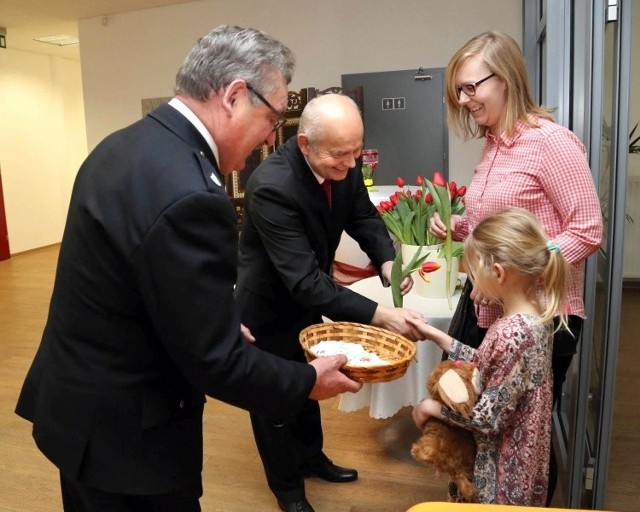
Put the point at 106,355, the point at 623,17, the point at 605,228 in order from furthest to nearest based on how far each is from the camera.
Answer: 1. the point at 605,228
2. the point at 623,17
3. the point at 106,355

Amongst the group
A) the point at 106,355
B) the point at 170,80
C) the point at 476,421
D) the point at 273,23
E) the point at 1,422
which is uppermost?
the point at 273,23

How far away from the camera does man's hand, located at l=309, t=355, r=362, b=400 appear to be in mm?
1333

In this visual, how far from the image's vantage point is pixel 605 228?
189cm

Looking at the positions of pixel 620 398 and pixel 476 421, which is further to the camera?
pixel 620 398

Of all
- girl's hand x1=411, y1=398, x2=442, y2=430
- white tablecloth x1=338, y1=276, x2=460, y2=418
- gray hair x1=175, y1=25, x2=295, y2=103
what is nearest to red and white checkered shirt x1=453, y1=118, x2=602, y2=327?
girl's hand x1=411, y1=398, x2=442, y2=430

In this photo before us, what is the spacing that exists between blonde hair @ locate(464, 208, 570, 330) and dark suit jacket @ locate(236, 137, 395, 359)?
0.46 meters

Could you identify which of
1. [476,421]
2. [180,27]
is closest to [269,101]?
[476,421]

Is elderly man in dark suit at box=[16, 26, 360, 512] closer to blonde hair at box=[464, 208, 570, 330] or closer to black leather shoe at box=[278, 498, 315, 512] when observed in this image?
blonde hair at box=[464, 208, 570, 330]

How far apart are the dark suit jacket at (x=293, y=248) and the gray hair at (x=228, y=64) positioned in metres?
0.70

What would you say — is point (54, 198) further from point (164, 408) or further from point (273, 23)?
point (164, 408)

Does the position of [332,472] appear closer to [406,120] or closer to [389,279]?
[389,279]

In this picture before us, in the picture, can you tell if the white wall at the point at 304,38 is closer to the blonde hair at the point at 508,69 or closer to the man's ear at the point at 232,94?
the blonde hair at the point at 508,69

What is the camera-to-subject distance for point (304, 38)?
5883 mm

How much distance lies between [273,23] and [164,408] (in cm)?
545
